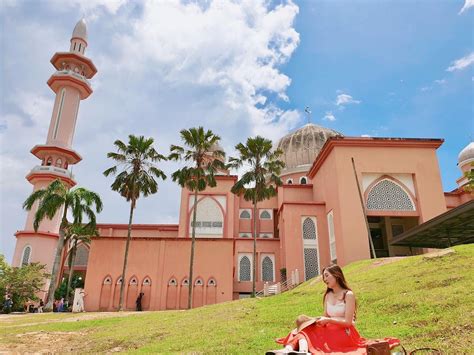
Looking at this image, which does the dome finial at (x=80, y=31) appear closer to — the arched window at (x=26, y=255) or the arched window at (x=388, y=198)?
the arched window at (x=26, y=255)

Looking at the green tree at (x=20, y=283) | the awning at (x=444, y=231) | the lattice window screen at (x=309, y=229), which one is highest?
the lattice window screen at (x=309, y=229)

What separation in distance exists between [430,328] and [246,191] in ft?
70.1

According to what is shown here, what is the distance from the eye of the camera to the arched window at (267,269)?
3334cm

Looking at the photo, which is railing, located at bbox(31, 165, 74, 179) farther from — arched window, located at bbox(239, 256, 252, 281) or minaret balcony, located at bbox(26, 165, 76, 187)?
arched window, located at bbox(239, 256, 252, 281)

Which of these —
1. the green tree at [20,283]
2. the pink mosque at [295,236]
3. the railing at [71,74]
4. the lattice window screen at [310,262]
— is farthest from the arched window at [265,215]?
the railing at [71,74]

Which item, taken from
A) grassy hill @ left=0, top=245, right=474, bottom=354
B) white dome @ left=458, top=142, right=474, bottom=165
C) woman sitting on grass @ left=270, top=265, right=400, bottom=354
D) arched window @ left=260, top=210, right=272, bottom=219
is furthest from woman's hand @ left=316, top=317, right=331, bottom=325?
white dome @ left=458, top=142, right=474, bottom=165

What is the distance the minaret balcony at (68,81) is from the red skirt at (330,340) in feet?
129

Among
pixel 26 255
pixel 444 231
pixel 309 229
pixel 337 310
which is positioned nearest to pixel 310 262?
pixel 309 229

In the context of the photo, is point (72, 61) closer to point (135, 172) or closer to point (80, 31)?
point (80, 31)

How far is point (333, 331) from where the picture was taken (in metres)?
3.91

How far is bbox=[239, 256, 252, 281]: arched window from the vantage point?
33.2 metres

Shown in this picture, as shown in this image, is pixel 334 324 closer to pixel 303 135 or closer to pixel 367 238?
pixel 367 238

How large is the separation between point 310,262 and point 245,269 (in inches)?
295

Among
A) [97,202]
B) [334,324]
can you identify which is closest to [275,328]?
[334,324]
